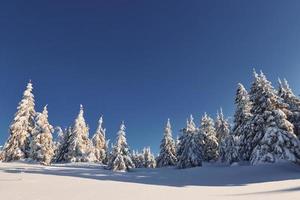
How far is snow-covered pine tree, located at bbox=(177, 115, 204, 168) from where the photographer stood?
48719mm

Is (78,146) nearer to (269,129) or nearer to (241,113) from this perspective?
(241,113)

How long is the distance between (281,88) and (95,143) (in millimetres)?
51853

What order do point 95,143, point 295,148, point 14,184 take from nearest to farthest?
point 14,184 < point 295,148 < point 95,143

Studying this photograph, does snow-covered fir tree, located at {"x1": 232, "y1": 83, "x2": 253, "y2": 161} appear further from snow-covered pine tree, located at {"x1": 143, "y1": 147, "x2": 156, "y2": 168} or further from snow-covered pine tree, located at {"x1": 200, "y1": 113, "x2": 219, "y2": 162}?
snow-covered pine tree, located at {"x1": 143, "y1": 147, "x2": 156, "y2": 168}

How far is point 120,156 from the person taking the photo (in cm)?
4650

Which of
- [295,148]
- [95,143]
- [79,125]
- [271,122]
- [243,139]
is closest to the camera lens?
[295,148]

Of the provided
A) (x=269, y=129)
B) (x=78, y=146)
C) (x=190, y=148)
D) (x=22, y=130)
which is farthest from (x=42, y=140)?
(x=269, y=129)

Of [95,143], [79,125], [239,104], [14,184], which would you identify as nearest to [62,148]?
[79,125]

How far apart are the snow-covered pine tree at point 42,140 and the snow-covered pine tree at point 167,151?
2610 cm

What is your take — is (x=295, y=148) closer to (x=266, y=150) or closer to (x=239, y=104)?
(x=266, y=150)

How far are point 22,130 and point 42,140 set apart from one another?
3767 millimetres

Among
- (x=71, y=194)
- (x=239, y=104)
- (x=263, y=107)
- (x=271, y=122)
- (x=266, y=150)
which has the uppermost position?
(x=239, y=104)

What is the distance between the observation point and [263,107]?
102 ft

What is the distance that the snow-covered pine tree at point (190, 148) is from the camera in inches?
1918
